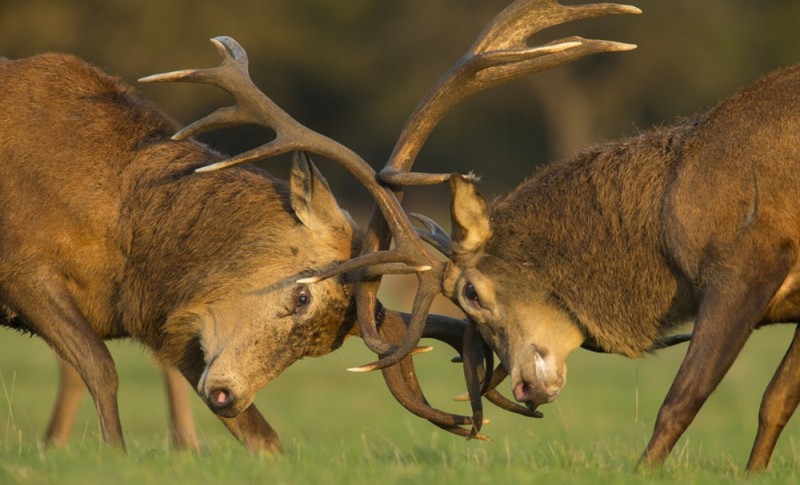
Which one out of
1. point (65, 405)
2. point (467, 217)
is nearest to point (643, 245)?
point (467, 217)

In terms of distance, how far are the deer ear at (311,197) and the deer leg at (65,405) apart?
408 cm

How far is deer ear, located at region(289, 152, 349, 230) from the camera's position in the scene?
31.7 ft

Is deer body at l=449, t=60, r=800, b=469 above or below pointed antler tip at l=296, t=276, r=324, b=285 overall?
above

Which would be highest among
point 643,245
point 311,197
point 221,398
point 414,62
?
point 643,245

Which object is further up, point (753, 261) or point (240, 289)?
point (753, 261)

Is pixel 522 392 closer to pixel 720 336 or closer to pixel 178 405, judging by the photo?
pixel 720 336

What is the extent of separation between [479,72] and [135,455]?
124 inches

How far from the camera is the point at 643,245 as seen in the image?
368 inches

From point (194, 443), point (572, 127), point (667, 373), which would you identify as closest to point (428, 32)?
point (572, 127)

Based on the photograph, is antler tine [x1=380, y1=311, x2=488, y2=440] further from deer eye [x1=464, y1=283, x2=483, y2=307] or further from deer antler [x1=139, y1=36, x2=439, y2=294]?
deer antler [x1=139, y1=36, x2=439, y2=294]

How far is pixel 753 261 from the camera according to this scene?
861 cm

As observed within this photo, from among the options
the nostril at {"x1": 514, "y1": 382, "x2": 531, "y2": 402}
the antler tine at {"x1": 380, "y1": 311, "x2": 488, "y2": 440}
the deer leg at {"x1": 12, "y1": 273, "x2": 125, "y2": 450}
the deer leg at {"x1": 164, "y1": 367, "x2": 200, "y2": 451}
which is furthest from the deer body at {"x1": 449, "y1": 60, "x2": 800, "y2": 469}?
the deer leg at {"x1": 164, "y1": 367, "x2": 200, "y2": 451}

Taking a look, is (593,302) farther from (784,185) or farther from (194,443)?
(194,443)

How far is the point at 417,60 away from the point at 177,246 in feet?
142
